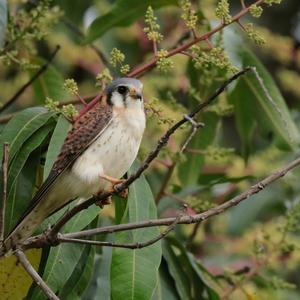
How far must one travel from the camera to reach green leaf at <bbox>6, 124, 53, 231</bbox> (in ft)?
9.58

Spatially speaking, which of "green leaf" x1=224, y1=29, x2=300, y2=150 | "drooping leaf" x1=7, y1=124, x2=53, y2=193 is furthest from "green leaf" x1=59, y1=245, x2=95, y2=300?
"green leaf" x1=224, y1=29, x2=300, y2=150

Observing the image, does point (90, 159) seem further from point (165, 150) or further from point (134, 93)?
point (165, 150)

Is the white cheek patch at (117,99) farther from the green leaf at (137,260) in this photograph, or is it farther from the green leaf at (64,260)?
the green leaf at (64,260)

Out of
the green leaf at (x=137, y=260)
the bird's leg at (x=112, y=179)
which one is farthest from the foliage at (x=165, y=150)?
the bird's leg at (x=112, y=179)

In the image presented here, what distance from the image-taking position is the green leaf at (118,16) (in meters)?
3.82

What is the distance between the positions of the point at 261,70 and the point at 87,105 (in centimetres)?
90

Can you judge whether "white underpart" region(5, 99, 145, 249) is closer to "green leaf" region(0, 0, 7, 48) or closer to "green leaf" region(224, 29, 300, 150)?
"green leaf" region(0, 0, 7, 48)

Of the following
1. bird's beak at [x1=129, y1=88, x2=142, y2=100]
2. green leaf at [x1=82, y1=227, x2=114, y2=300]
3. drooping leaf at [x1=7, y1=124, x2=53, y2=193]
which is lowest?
green leaf at [x1=82, y1=227, x2=114, y2=300]

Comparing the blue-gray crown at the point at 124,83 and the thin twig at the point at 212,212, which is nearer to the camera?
the thin twig at the point at 212,212

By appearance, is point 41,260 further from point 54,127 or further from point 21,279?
point 54,127

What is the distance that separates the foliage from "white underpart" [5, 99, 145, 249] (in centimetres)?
8

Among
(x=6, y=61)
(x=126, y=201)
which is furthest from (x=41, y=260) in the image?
(x=6, y=61)

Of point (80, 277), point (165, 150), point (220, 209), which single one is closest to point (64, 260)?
point (80, 277)

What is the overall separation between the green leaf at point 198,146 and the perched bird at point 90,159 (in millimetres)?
920
